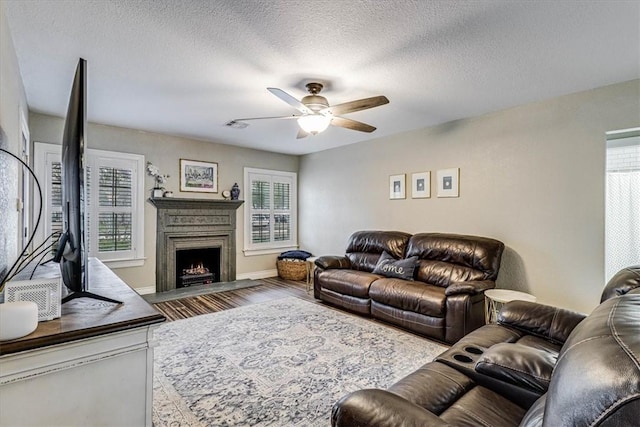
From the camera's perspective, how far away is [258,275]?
6.17 meters

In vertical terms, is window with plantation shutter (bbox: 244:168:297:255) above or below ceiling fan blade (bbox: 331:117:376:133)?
below

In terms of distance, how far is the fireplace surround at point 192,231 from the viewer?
5.02 m

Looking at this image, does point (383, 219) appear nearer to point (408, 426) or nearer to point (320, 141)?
point (320, 141)

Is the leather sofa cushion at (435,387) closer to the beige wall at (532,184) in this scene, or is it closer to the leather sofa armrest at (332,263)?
the beige wall at (532,184)

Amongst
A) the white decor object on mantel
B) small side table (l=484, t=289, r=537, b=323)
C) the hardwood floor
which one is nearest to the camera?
the white decor object on mantel

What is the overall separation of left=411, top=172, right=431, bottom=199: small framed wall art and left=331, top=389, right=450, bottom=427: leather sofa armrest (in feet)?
12.6

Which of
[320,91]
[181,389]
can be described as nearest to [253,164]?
[320,91]

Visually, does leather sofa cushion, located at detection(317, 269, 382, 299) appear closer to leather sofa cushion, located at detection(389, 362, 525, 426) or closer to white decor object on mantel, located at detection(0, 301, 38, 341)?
leather sofa cushion, located at detection(389, 362, 525, 426)

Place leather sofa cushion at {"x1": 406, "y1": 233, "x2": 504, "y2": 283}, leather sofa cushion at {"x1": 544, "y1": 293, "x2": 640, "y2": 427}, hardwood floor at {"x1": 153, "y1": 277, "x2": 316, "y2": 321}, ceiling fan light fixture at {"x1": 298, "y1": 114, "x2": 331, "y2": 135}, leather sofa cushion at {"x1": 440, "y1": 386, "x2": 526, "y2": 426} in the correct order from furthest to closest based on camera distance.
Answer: hardwood floor at {"x1": 153, "y1": 277, "x2": 316, "y2": 321}, leather sofa cushion at {"x1": 406, "y1": 233, "x2": 504, "y2": 283}, ceiling fan light fixture at {"x1": 298, "y1": 114, "x2": 331, "y2": 135}, leather sofa cushion at {"x1": 440, "y1": 386, "x2": 526, "y2": 426}, leather sofa cushion at {"x1": 544, "y1": 293, "x2": 640, "y2": 427}

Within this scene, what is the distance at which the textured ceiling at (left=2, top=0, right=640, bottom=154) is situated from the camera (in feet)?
6.31

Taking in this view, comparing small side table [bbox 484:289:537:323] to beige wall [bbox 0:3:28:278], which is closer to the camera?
beige wall [bbox 0:3:28:278]

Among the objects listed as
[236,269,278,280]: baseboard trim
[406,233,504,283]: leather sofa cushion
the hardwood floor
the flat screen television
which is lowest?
the hardwood floor

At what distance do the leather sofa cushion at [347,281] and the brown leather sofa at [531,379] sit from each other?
1842 mm

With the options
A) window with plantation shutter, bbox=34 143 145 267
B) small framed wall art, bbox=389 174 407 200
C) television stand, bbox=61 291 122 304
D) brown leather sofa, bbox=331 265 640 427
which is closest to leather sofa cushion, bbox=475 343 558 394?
brown leather sofa, bbox=331 265 640 427
